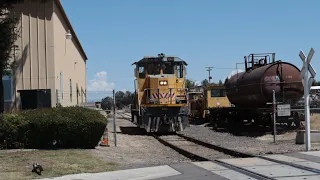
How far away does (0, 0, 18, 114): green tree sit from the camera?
17.0 meters

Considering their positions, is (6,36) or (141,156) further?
(6,36)

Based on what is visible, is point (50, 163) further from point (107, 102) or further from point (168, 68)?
point (107, 102)

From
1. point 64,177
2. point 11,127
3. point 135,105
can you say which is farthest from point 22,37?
point 64,177

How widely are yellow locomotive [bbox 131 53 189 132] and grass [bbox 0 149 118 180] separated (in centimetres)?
1011

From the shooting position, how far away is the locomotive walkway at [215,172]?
32.0 ft

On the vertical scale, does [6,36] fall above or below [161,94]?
above

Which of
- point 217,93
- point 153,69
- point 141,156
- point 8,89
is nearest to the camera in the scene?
point 141,156

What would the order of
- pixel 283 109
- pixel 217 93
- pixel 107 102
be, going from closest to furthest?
pixel 283 109
pixel 107 102
pixel 217 93

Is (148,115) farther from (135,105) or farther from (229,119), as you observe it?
(229,119)

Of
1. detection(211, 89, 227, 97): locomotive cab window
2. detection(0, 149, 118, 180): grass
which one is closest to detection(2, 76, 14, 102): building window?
detection(0, 149, 118, 180): grass

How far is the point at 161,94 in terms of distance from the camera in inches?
947

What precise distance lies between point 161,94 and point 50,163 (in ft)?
42.5

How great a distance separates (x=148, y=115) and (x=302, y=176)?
1475 cm

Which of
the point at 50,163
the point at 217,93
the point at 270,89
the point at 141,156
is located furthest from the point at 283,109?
the point at 217,93
